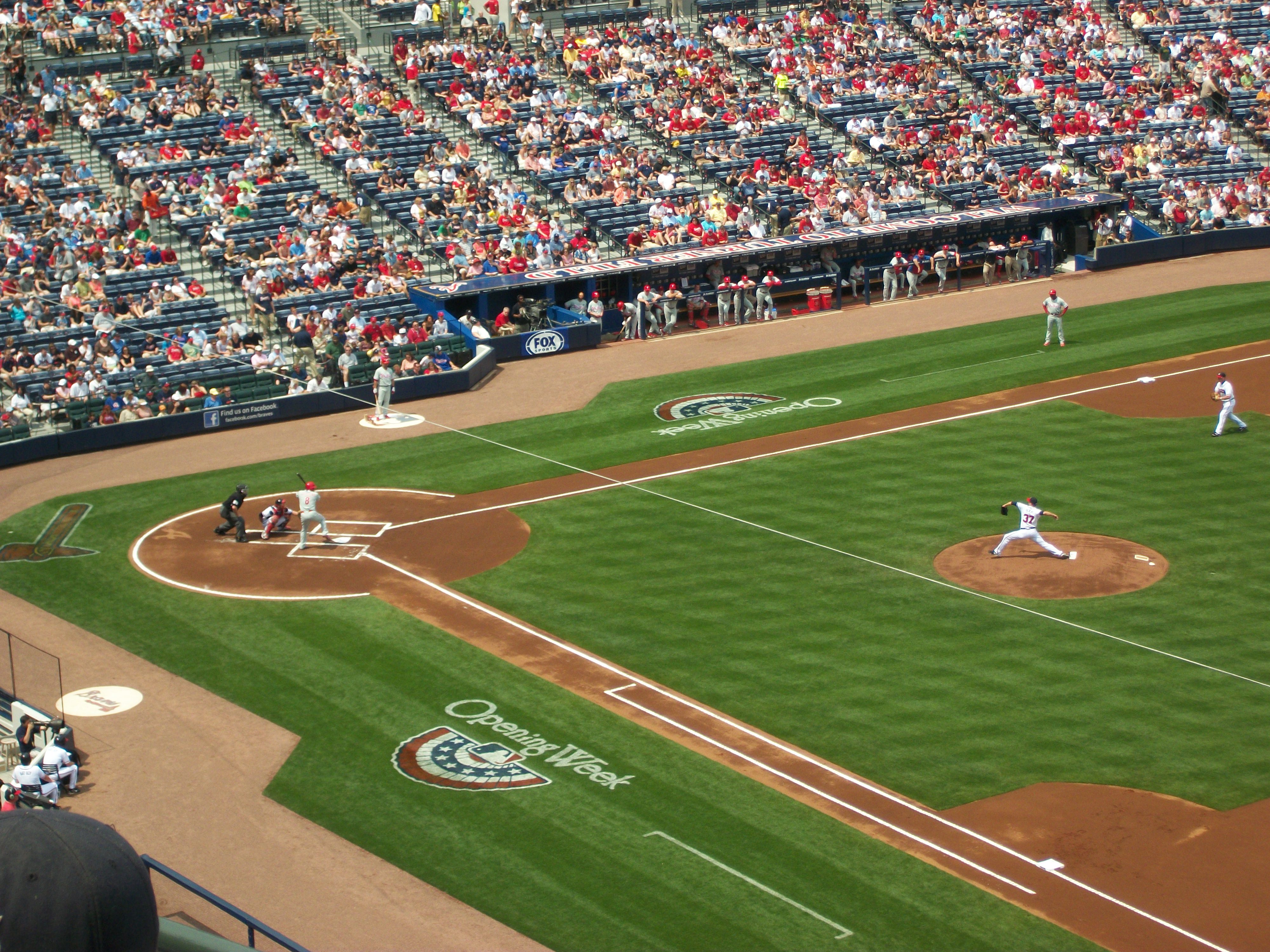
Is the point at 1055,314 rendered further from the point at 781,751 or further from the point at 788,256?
the point at 781,751

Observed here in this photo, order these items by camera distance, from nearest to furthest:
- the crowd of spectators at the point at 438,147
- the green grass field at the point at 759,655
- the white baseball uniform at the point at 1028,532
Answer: the green grass field at the point at 759,655 → the white baseball uniform at the point at 1028,532 → the crowd of spectators at the point at 438,147

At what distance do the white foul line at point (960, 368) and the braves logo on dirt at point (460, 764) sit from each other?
2239cm

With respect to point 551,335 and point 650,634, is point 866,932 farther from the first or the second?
point 551,335

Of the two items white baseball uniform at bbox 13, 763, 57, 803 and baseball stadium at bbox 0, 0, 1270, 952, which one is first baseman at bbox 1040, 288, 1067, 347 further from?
white baseball uniform at bbox 13, 763, 57, 803

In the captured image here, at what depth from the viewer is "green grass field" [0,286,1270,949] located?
17.7 meters

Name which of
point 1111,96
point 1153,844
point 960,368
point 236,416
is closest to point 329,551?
point 236,416

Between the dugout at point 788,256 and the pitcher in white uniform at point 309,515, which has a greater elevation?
the dugout at point 788,256

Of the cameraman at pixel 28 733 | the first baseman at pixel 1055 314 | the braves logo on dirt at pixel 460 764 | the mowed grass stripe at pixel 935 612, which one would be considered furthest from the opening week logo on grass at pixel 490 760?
the first baseman at pixel 1055 314

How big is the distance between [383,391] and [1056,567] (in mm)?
18959

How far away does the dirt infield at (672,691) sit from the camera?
55.1 feet

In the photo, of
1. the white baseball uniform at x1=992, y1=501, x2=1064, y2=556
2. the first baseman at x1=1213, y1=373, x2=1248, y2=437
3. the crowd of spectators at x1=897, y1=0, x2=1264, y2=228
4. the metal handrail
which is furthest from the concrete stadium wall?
the crowd of spectators at x1=897, y1=0, x2=1264, y2=228

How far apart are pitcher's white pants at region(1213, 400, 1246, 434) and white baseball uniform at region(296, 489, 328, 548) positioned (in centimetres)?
2087

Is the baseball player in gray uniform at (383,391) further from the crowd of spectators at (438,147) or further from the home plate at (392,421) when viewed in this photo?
the crowd of spectators at (438,147)

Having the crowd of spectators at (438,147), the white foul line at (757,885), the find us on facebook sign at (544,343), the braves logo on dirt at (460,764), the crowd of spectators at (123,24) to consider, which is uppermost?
the crowd of spectators at (123,24)
